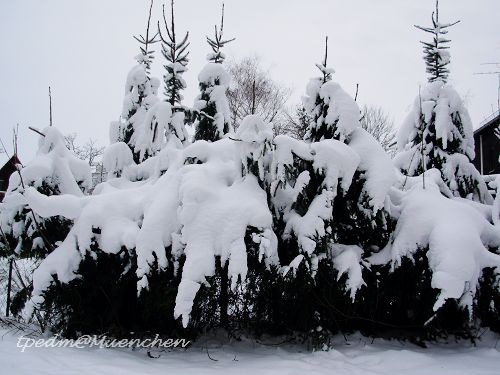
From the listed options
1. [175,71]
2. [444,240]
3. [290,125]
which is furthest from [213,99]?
[290,125]

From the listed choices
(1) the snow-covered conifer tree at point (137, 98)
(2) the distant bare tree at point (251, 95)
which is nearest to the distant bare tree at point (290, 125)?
(2) the distant bare tree at point (251, 95)

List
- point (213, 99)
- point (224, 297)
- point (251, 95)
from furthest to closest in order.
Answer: point (251, 95) → point (213, 99) → point (224, 297)

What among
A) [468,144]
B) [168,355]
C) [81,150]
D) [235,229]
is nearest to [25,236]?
[168,355]

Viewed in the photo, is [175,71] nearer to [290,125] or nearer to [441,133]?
[441,133]

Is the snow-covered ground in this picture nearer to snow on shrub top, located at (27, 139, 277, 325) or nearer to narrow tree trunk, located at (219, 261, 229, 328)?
narrow tree trunk, located at (219, 261, 229, 328)

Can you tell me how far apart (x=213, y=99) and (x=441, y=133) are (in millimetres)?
4414

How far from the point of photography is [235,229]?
3586mm

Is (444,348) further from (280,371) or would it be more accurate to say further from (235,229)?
(235,229)

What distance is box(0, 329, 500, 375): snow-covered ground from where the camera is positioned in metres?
3.39

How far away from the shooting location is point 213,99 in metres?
7.25

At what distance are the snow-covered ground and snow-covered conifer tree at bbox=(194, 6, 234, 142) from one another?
4443 millimetres

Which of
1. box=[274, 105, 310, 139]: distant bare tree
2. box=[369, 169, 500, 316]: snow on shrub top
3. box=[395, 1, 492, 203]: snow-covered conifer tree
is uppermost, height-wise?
box=[274, 105, 310, 139]: distant bare tree

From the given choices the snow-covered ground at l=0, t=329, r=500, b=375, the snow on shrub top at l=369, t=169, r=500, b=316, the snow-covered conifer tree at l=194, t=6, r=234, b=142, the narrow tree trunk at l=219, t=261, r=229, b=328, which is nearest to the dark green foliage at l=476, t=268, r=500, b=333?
the snow on shrub top at l=369, t=169, r=500, b=316

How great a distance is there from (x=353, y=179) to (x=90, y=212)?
11.0ft
